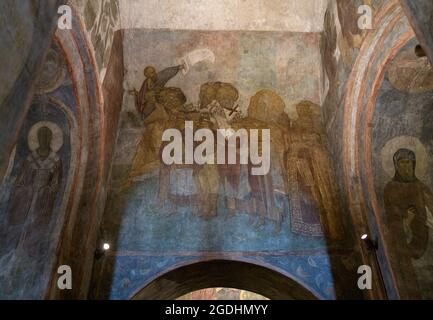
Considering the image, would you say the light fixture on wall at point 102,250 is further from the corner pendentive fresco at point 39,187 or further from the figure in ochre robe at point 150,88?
the figure in ochre robe at point 150,88

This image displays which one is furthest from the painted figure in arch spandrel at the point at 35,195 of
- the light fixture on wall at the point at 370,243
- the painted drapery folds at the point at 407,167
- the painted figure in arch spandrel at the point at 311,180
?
the painted drapery folds at the point at 407,167

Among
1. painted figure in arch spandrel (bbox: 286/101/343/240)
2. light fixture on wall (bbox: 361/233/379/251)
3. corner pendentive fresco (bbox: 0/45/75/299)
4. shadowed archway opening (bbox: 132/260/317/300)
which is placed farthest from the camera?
painted figure in arch spandrel (bbox: 286/101/343/240)

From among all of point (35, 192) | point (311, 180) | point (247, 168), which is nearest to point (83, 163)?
point (35, 192)

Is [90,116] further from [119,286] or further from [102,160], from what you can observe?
[119,286]

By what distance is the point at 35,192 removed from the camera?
7.28m

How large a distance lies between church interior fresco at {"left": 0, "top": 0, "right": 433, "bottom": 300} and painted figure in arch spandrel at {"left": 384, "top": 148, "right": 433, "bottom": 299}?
2 centimetres

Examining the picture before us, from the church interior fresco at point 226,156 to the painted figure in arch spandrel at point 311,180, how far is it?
3cm

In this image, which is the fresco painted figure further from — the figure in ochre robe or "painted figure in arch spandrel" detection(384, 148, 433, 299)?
"painted figure in arch spandrel" detection(384, 148, 433, 299)

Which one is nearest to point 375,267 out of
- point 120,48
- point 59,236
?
point 59,236

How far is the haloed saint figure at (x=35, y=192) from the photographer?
6.88 m

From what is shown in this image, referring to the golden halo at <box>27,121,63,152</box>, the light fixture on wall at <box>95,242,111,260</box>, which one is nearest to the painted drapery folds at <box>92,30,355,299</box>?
the light fixture on wall at <box>95,242,111,260</box>

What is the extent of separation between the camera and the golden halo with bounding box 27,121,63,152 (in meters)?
7.47

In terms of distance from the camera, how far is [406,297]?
21.3ft
